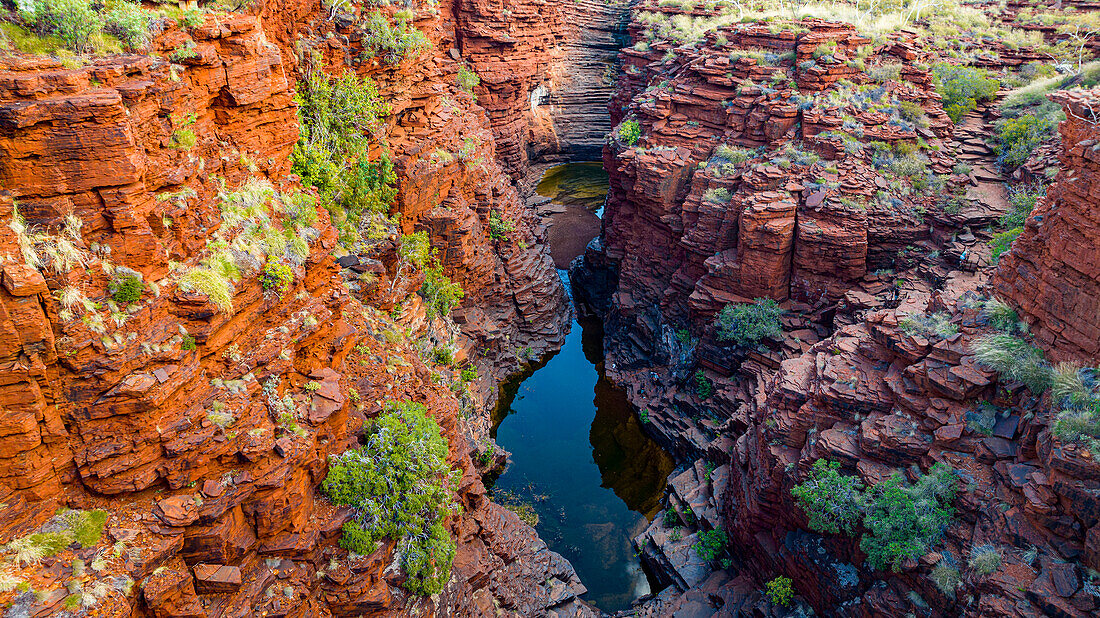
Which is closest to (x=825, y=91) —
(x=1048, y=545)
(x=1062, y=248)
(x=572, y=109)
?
(x=1062, y=248)

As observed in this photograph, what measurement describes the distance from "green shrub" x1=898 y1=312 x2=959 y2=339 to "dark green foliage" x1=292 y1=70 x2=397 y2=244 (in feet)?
51.7

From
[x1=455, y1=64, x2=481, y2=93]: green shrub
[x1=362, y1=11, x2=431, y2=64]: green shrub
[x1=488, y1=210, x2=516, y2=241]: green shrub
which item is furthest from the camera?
[x1=455, y1=64, x2=481, y2=93]: green shrub

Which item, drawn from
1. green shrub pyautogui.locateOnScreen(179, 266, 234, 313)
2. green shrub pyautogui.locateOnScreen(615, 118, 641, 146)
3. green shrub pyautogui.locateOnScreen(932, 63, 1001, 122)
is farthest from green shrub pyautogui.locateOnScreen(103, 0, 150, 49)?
green shrub pyautogui.locateOnScreen(932, 63, 1001, 122)

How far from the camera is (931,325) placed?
14.6m

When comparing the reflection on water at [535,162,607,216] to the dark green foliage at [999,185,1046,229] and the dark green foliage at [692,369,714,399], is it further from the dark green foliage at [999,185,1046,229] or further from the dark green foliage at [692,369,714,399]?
the dark green foliage at [999,185,1046,229]

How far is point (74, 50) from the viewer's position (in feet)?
Result: 32.5

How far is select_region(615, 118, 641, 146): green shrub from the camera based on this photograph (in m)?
28.3

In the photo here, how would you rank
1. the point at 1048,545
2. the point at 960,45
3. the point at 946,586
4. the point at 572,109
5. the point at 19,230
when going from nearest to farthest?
1. the point at 19,230
2. the point at 1048,545
3. the point at 946,586
4. the point at 960,45
5. the point at 572,109

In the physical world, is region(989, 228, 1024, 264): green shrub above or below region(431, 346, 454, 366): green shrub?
above

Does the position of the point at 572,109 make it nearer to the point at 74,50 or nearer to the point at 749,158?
the point at 749,158

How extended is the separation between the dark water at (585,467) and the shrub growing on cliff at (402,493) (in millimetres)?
7462

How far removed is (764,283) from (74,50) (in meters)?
20.1

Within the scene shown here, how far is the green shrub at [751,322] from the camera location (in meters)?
22.3

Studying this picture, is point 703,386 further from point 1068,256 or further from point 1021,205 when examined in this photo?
point 1068,256
